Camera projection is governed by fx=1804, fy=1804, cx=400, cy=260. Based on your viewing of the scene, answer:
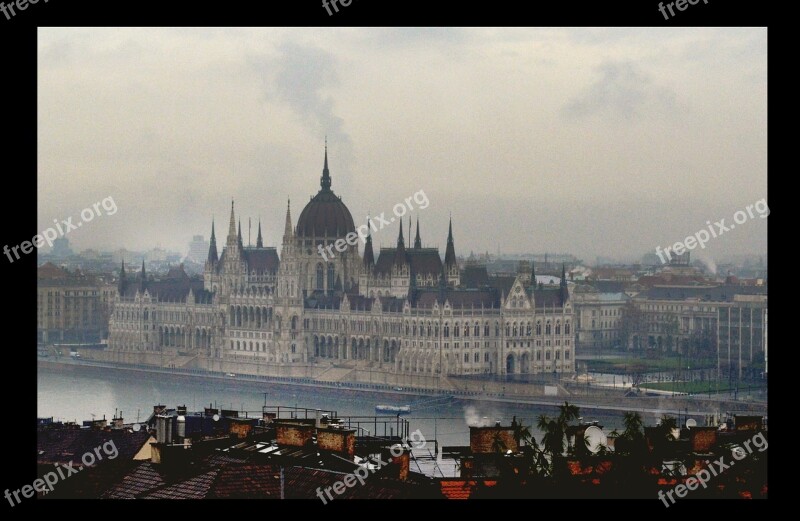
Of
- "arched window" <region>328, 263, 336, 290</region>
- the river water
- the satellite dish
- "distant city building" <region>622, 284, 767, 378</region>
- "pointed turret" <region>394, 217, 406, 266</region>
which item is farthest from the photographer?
"arched window" <region>328, 263, 336, 290</region>

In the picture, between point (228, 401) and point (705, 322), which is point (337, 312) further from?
point (705, 322)

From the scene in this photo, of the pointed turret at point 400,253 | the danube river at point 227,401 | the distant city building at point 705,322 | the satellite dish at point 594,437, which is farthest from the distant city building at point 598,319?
the satellite dish at point 594,437

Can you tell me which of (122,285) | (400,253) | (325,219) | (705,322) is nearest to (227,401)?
(400,253)

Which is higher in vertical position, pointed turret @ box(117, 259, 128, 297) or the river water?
pointed turret @ box(117, 259, 128, 297)

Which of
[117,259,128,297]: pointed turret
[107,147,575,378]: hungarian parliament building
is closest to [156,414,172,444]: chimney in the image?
[107,147,575,378]: hungarian parliament building

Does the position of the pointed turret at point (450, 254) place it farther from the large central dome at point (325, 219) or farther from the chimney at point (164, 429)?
the chimney at point (164, 429)

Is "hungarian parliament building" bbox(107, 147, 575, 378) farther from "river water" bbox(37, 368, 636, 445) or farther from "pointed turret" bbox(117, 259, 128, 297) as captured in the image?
"river water" bbox(37, 368, 636, 445)
